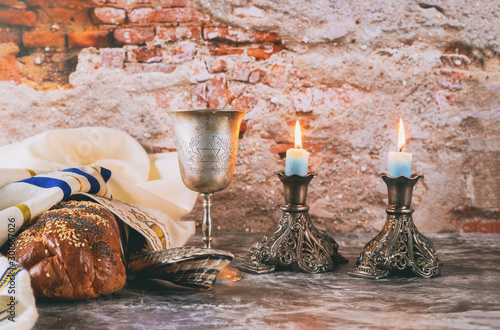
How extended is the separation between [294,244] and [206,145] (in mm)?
299

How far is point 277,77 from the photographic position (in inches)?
64.7

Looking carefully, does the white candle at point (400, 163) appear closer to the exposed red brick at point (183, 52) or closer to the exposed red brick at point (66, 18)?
the exposed red brick at point (183, 52)

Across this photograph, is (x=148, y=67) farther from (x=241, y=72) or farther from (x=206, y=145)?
(x=206, y=145)

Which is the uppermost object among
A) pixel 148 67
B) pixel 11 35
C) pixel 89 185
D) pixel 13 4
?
pixel 13 4

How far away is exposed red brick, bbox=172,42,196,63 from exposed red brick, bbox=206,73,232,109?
11 centimetres

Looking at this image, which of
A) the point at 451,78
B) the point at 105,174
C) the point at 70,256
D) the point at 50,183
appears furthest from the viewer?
the point at 451,78

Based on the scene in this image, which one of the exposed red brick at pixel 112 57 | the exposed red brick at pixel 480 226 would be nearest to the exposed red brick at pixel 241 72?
the exposed red brick at pixel 112 57

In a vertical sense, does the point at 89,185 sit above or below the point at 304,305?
above

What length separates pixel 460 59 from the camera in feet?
5.31

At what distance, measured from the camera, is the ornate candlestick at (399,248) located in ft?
3.53

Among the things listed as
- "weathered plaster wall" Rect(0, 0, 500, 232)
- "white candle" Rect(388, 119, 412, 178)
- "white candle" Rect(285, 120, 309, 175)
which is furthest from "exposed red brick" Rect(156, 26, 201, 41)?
"white candle" Rect(388, 119, 412, 178)

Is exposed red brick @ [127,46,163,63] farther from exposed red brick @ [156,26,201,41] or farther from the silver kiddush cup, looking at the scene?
the silver kiddush cup

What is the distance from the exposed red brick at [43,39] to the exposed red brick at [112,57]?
0.14 m

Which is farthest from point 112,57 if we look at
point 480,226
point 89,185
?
point 480,226
